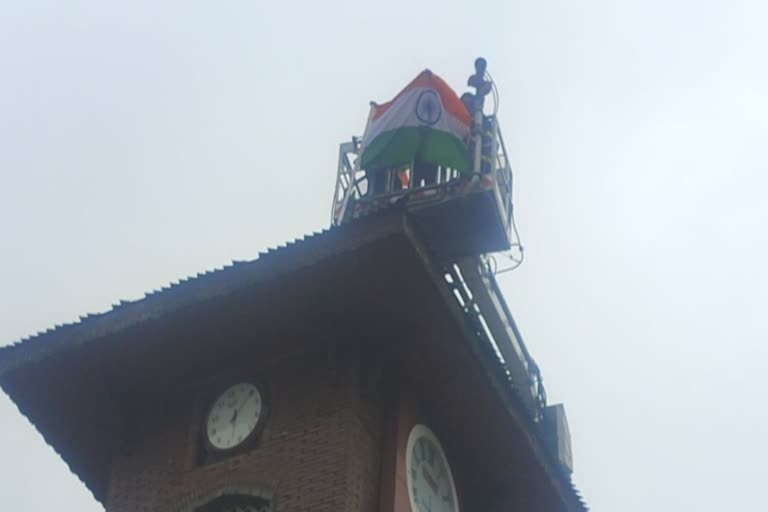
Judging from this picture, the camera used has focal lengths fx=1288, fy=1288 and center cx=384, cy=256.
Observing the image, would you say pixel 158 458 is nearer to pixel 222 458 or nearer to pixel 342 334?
pixel 222 458

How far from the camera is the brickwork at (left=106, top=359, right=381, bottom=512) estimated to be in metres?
12.9

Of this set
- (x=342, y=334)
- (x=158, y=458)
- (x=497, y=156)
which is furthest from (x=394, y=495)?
(x=497, y=156)

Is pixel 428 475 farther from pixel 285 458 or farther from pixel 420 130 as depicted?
pixel 420 130

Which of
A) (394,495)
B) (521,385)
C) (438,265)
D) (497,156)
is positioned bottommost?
(394,495)

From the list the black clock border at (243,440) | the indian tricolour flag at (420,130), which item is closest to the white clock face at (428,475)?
the black clock border at (243,440)

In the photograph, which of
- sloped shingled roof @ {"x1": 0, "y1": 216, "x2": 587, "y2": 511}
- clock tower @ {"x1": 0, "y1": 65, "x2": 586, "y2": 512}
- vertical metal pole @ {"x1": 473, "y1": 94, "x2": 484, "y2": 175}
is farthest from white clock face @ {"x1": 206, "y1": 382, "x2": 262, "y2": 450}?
vertical metal pole @ {"x1": 473, "y1": 94, "x2": 484, "y2": 175}

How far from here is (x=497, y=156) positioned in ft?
56.3

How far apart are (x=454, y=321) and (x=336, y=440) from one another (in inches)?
70.5

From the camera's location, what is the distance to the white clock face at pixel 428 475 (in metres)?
13.8

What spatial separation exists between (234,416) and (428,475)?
88.4 inches

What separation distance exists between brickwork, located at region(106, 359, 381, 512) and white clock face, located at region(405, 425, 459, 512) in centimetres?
54

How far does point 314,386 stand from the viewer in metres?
13.8

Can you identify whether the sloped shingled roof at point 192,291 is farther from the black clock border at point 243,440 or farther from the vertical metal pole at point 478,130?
the vertical metal pole at point 478,130

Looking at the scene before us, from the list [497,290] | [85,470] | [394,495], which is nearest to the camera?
[394,495]
